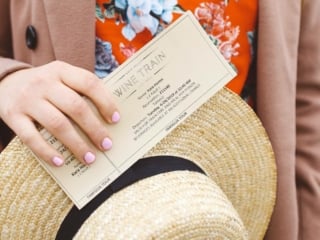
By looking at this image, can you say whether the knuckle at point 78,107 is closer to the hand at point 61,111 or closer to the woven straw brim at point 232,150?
the hand at point 61,111

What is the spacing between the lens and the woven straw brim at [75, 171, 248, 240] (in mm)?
634

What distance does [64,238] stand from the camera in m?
0.68

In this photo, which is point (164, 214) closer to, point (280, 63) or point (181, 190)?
point (181, 190)

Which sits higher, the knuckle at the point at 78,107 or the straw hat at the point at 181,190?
the knuckle at the point at 78,107

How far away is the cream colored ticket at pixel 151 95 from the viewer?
0.68 metres

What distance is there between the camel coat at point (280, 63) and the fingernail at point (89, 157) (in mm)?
154

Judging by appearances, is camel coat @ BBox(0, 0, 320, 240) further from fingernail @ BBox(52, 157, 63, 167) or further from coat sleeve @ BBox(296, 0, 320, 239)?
fingernail @ BBox(52, 157, 63, 167)

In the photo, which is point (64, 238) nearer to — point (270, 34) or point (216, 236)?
point (216, 236)

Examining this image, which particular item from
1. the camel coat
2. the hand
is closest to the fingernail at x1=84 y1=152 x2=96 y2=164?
the hand

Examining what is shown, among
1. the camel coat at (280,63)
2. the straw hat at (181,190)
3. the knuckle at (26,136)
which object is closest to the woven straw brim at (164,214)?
the straw hat at (181,190)

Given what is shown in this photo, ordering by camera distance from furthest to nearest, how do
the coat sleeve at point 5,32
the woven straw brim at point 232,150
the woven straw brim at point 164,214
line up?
the coat sleeve at point 5,32 → the woven straw brim at point 232,150 → the woven straw brim at point 164,214

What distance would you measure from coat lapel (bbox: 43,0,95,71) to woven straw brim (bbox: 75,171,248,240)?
225 mm

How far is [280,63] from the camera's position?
882 mm

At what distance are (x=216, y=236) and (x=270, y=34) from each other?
338 mm
